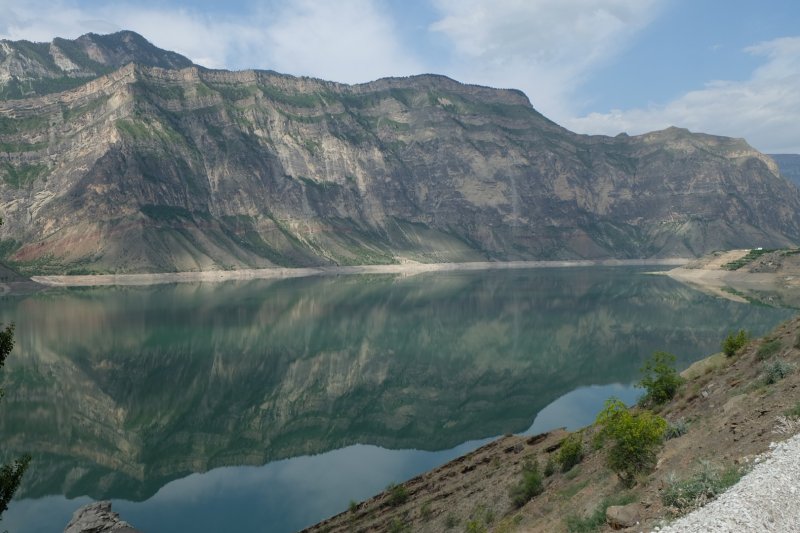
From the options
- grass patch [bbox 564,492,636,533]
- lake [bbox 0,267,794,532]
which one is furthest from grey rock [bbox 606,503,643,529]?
lake [bbox 0,267,794,532]

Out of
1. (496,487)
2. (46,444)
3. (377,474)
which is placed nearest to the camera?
(496,487)

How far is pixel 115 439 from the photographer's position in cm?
4734

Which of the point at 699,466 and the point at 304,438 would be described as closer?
the point at 699,466

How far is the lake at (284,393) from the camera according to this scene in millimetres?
37625

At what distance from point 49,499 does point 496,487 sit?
27.8 metres

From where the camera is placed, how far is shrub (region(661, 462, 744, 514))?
43.1ft

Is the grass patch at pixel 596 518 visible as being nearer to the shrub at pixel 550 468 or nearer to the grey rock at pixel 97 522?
the shrub at pixel 550 468

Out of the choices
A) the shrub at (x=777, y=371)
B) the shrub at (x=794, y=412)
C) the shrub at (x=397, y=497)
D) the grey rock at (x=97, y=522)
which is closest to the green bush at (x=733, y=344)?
the shrub at (x=777, y=371)

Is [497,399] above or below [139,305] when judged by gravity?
below

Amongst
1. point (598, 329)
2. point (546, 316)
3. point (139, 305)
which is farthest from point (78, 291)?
point (598, 329)

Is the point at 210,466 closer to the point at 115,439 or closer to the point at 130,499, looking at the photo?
the point at 130,499

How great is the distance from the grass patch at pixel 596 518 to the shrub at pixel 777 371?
1009 cm

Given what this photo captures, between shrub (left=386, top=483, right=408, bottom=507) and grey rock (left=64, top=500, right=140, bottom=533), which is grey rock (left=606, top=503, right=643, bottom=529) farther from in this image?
grey rock (left=64, top=500, right=140, bottom=533)

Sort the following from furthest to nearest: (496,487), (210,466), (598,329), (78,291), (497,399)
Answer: (78,291), (598,329), (497,399), (210,466), (496,487)
